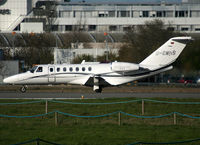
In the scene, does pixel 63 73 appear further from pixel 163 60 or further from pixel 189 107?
pixel 189 107

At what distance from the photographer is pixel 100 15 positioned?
111062mm

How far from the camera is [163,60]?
121 ft

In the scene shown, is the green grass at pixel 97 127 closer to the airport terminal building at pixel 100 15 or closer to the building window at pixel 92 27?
the airport terminal building at pixel 100 15

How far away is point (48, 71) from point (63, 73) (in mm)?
1449

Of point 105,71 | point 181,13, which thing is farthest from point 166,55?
point 181,13

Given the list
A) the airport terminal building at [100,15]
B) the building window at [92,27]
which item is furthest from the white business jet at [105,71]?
the building window at [92,27]

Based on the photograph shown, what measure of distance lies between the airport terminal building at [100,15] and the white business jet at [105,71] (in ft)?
215

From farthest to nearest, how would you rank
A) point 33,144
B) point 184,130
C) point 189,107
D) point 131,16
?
point 131,16
point 189,107
point 184,130
point 33,144

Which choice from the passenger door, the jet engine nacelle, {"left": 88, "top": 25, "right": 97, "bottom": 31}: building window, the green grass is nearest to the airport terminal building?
{"left": 88, "top": 25, "right": 97, "bottom": 31}: building window

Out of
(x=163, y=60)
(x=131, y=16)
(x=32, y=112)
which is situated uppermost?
(x=131, y=16)

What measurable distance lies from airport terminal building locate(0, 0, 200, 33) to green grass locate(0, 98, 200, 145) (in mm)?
79760

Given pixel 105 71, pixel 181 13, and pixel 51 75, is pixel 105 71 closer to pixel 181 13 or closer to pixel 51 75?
pixel 51 75

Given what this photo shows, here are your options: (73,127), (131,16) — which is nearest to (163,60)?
(73,127)

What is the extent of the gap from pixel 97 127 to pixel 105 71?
1861cm
